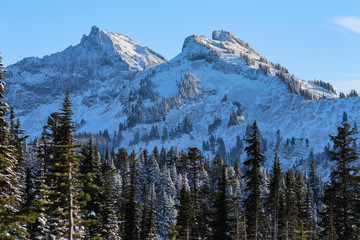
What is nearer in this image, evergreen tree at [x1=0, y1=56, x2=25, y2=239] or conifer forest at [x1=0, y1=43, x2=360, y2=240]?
conifer forest at [x1=0, y1=43, x2=360, y2=240]

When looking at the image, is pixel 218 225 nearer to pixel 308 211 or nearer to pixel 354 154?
pixel 354 154

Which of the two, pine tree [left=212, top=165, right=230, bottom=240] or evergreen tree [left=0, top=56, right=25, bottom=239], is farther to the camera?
pine tree [left=212, top=165, right=230, bottom=240]

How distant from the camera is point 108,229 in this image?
42.5m

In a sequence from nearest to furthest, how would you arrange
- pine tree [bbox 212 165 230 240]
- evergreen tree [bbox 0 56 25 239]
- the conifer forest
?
the conifer forest, evergreen tree [bbox 0 56 25 239], pine tree [bbox 212 165 230 240]

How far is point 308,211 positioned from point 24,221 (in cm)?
4494

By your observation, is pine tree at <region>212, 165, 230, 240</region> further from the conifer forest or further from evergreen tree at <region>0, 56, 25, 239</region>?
evergreen tree at <region>0, 56, 25, 239</region>

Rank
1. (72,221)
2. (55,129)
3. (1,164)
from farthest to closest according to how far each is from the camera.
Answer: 1. (55,129)
2. (1,164)
3. (72,221)

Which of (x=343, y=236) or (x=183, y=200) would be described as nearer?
(x=343, y=236)

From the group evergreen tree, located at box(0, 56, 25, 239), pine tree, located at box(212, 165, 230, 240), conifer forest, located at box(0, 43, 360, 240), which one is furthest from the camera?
pine tree, located at box(212, 165, 230, 240)

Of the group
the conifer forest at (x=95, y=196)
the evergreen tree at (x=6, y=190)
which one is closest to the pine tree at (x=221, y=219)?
the conifer forest at (x=95, y=196)

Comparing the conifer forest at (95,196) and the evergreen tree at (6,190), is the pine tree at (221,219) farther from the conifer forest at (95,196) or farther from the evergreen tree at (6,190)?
the evergreen tree at (6,190)

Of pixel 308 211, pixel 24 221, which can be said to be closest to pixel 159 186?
pixel 308 211

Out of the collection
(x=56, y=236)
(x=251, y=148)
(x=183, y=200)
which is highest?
(x=251, y=148)

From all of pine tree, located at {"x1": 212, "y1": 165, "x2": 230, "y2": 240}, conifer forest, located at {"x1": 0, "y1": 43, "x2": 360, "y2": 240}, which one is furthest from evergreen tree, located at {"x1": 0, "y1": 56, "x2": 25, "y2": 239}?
pine tree, located at {"x1": 212, "y1": 165, "x2": 230, "y2": 240}
